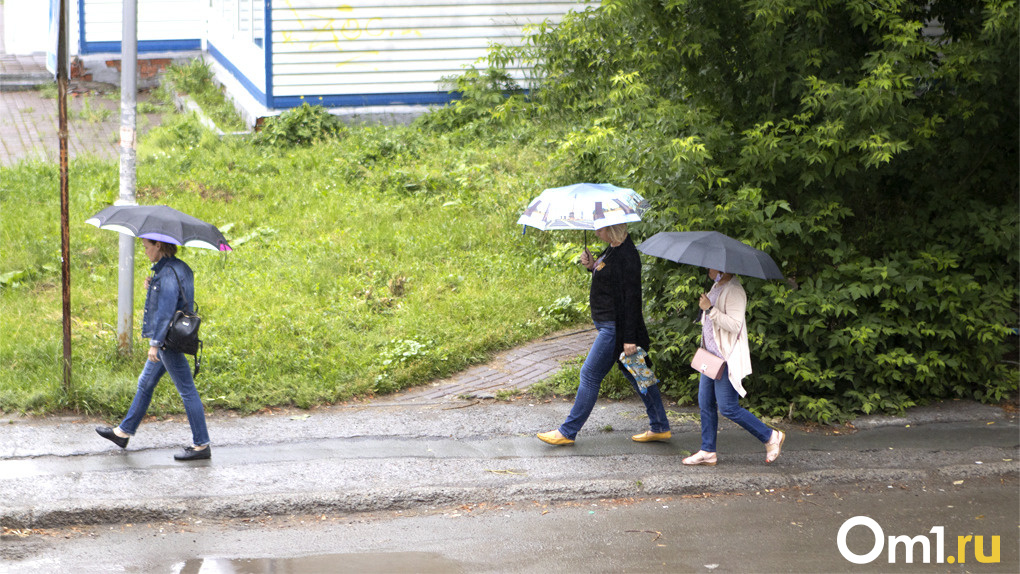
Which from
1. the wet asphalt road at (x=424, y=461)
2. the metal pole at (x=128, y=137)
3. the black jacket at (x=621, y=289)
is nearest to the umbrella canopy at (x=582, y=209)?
the black jacket at (x=621, y=289)

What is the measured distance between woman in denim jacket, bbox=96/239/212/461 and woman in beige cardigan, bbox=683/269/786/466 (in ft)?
11.4

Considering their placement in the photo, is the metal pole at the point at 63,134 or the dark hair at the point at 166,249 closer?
the dark hair at the point at 166,249

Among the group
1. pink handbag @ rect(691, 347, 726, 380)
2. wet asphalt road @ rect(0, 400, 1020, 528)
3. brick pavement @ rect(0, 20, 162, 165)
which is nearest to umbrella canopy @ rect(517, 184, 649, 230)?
pink handbag @ rect(691, 347, 726, 380)

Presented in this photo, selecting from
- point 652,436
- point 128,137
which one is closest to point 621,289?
point 652,436

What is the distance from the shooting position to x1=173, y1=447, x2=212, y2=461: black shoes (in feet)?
20.7

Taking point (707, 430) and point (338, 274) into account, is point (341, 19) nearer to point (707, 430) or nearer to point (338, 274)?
point (338, 274)

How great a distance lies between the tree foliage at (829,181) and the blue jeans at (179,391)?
11.7 ft

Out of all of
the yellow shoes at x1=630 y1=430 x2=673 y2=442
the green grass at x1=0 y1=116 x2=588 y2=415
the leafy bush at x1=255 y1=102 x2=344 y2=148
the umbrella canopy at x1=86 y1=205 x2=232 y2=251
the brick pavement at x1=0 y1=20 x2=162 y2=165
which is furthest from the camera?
the brick pavement at x1=0 y1=20 x2=162 y2=165

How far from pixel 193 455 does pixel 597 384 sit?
291cm

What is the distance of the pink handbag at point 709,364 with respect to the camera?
621 centimetres

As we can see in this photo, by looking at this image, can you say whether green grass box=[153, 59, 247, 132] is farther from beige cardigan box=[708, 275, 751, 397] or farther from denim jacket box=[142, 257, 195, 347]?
beige cardigan box=[708, 275, 751, 397]

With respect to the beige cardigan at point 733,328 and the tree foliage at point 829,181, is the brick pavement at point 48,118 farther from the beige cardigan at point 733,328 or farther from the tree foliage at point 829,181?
the beige cardigan at point 733,328

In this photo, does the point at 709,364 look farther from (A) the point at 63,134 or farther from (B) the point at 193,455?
(A) the point at 63,134

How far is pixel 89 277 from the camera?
938 cm
